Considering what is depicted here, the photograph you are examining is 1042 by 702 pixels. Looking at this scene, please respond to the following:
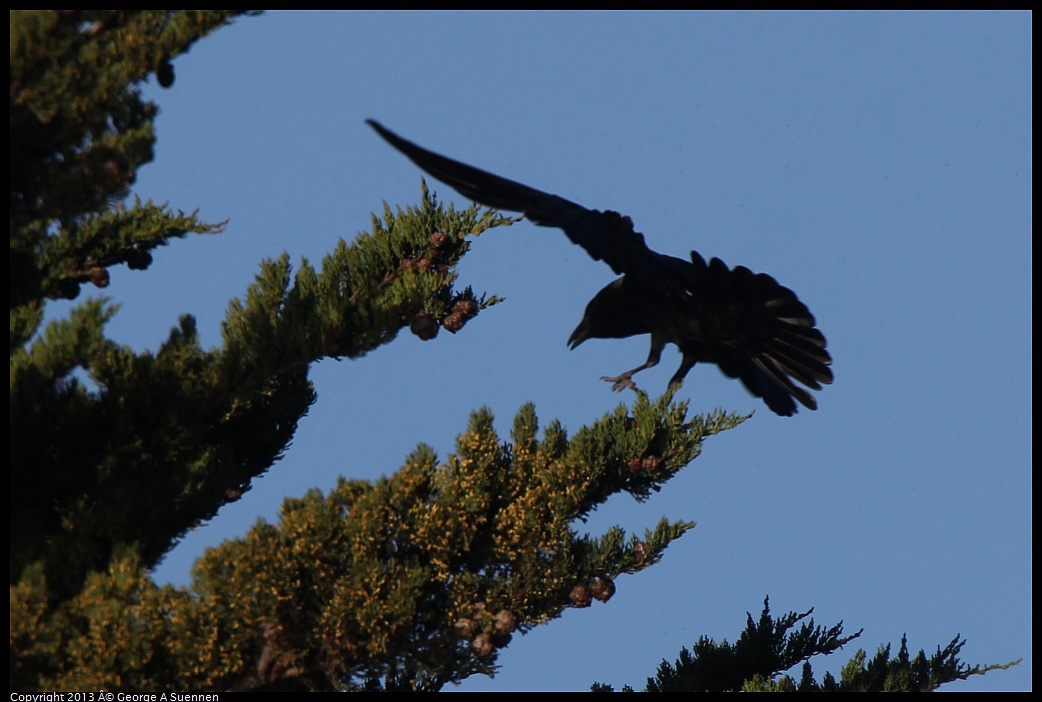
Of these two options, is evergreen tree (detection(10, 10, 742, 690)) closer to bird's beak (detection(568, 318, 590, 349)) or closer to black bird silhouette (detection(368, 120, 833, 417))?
black bird silhouette (detection(368, 120, 833, 417))

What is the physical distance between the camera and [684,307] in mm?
6977

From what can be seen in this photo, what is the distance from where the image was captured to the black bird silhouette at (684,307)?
6.20 meters

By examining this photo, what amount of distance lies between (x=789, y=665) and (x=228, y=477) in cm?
282

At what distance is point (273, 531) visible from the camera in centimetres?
486

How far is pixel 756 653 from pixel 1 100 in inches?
161

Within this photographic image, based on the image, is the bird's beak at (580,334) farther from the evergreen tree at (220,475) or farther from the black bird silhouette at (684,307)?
the evergreen tree at (220,475)

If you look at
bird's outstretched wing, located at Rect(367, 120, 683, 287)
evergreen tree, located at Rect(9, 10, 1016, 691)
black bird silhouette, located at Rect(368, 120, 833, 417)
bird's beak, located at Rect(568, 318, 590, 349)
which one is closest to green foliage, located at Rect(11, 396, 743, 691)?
evergreen tree, located at Rect(9, 10, 1016, 691)

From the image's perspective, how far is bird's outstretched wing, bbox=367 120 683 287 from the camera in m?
6.03

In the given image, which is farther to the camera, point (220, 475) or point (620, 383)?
point (620, 383)

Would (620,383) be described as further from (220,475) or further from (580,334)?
(220,475)

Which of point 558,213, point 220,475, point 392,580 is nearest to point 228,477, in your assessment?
point 220,475

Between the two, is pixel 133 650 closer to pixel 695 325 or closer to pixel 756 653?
pixel 756 653

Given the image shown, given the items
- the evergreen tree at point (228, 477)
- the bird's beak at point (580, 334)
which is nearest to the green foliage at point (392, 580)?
the evergreen tree at point (228, 477)
